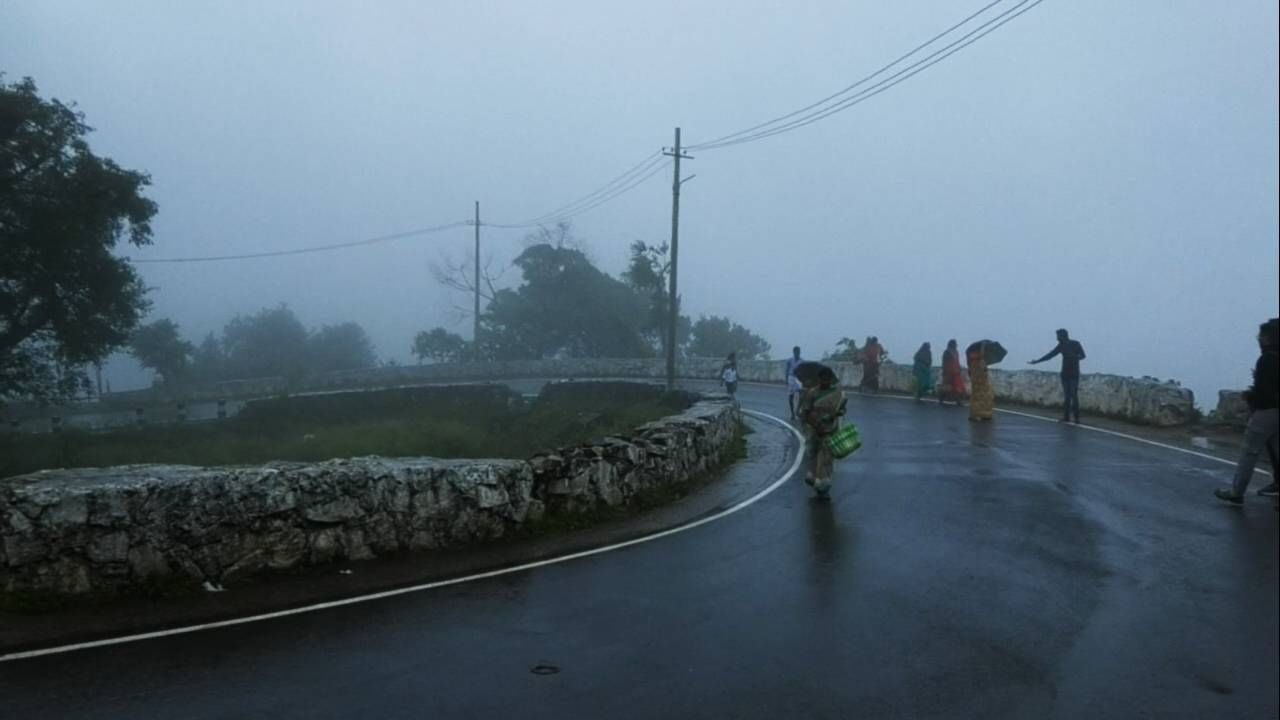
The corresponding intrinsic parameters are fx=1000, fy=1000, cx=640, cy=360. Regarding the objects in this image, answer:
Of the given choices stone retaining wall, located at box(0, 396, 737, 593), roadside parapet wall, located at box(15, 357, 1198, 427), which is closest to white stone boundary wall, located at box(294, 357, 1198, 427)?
roadside parapet wall, located at box(15, 357, 1198, 427)

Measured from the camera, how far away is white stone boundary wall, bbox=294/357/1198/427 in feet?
67.0

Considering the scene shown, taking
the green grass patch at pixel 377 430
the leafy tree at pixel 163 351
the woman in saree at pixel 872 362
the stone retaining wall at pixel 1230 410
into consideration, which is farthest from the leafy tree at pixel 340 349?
the stone retaining wall at pixel 1230 410

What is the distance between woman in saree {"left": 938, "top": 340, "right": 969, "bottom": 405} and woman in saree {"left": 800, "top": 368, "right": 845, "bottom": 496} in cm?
1444

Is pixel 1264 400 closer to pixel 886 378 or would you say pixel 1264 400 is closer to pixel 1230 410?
pixel 1230 410

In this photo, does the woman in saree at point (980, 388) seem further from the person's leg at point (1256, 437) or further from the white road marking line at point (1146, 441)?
the person's leg at point (1256, 437)

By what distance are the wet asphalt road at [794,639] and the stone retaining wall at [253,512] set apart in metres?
1.51

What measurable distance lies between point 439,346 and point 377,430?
1513 inches

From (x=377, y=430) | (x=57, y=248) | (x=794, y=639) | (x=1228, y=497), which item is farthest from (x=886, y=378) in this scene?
(x=794, y=639)

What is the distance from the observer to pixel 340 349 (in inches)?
2773

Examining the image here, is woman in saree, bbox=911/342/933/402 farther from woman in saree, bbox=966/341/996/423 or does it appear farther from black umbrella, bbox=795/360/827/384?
black umbrella, bbox=795/360/827/384

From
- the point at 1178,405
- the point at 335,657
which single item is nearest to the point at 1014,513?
the point at 335,657

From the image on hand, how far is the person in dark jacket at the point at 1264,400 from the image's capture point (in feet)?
35.1

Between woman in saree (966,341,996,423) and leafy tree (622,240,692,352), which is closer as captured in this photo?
woman in saree (966,341,996,423)

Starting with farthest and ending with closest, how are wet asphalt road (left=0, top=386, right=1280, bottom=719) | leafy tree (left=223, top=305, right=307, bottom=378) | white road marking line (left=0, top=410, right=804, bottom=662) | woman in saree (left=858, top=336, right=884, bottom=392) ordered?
leafy tree (left=223, top=305, right=307, bottom=378)
woman in saree (left=858, top=336, right=884, bottom=392)
white road marking line (left=0, top=410, right=804, bottom=662)
wet asphalt road (left=0, top=386, right=1280, bottom=719)
